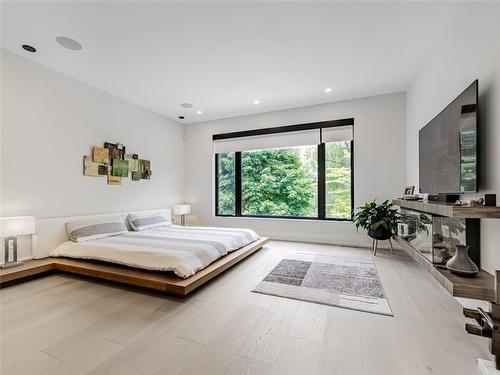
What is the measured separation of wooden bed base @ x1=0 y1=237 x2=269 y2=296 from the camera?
2.31 meters

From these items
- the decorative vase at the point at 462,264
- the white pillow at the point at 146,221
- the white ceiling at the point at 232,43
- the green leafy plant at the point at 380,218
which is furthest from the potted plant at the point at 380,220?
the white pillow at the point at 146,221

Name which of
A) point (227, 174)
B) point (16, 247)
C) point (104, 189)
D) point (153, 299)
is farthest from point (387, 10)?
point (16, 247)

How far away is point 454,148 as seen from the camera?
2.06 metres

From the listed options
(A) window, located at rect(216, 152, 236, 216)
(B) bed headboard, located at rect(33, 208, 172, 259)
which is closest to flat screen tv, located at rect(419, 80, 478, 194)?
(A) window, located at rect(216, 152, 236, 216)

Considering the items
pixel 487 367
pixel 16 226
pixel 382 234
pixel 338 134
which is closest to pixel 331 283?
pixel 487 367

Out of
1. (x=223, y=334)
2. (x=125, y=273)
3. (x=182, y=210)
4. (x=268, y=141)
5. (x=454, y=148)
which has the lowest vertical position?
(x=223, y=334)

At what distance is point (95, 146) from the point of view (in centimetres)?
388

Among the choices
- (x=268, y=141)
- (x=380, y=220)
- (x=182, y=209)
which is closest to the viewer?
(x=380, y=220)

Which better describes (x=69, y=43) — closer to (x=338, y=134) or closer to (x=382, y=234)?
(x=338, y=134)

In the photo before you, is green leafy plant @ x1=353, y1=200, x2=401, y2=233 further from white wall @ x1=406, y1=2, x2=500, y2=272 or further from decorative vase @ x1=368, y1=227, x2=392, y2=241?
white wall @ x1=406, y1=2, x2=500, y2=272

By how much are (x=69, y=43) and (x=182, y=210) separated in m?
3.51

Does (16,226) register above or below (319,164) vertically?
below

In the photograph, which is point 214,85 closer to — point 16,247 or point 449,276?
point 16,247

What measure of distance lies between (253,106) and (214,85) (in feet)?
3.76
